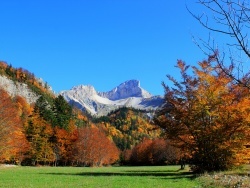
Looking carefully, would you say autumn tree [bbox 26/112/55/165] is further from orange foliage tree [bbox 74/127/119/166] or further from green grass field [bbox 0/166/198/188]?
green grass field [bbox 0/166/198/188]

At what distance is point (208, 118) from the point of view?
103 feet

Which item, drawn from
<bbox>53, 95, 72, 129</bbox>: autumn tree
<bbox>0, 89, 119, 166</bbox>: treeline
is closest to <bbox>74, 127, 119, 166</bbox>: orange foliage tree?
<bbox>0, 89, 119, 166</bbox>: treeline

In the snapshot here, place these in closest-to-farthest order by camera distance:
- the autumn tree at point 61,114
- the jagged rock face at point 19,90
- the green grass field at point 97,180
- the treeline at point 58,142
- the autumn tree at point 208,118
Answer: the green grass field at point 97,180 < the autumn tree at point 208,118 < the treeline at point 58,142 < the autumn tree at point 61,114 < the jagged rock face at point 19,90

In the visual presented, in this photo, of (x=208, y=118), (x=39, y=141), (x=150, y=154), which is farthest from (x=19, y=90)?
(x=208, y=118)

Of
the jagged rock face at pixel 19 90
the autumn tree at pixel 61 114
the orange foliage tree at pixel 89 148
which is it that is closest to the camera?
the orange foliage tree at pixel 89 148

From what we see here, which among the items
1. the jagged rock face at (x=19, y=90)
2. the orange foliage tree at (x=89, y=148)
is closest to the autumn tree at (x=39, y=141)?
the orange foliage tree at (x=89, y=148)

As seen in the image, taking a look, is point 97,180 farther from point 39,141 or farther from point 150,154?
point 150,154

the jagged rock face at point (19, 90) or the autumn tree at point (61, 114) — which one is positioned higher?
the jagged rock face at point (19, 90)

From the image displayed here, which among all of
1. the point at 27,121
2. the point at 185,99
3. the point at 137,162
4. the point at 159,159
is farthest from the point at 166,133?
the point at 137,162

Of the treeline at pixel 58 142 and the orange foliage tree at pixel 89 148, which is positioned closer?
the treeline at pixel 58 142

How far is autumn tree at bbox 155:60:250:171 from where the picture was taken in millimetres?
29641

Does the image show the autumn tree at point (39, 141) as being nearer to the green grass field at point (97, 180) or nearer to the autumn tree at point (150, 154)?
the autumn tree at point (150, 154)

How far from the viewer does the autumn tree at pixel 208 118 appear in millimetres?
29641

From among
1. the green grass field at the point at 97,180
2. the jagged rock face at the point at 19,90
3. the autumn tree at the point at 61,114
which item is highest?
the jagged rock face at the point at 19,90
